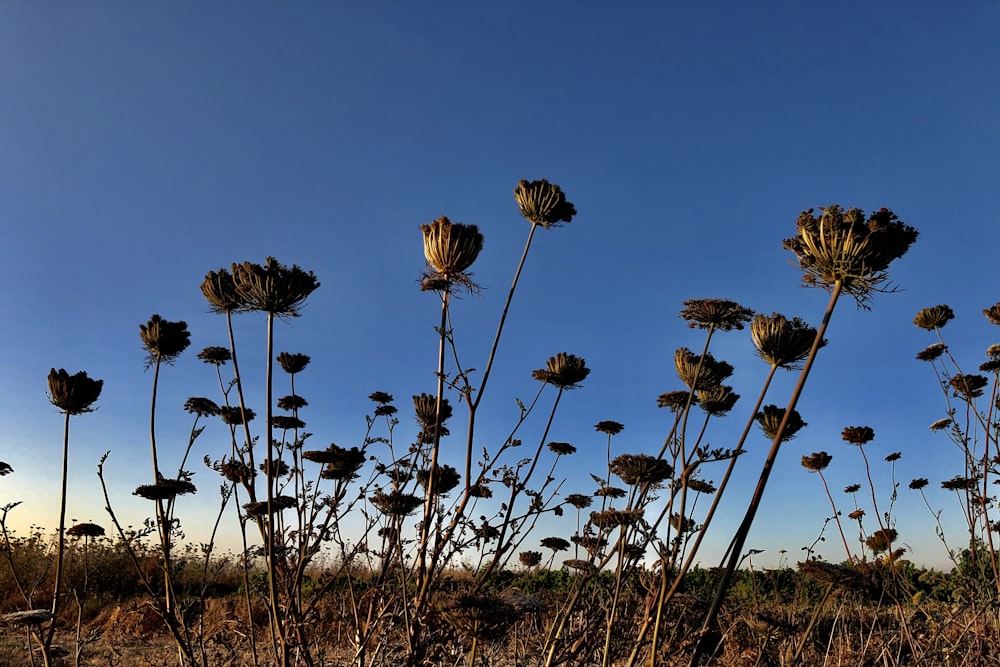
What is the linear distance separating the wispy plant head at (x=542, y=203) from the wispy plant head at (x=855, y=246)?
6.52ft

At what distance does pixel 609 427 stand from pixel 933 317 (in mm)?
4993

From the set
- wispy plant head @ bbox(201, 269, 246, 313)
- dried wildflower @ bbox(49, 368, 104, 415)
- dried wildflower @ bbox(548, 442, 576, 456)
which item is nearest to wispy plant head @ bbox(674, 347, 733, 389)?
dried wildflower @ bbox(548, 442, 576, 456)

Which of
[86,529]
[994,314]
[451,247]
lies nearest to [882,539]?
[994,314]

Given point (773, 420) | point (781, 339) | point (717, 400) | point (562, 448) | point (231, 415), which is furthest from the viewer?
point (562, 448)

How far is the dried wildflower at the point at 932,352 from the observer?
8641mm

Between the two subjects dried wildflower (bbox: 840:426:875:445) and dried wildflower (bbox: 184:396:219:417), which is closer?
dried wildflower (bbox: 184:396:219:417)

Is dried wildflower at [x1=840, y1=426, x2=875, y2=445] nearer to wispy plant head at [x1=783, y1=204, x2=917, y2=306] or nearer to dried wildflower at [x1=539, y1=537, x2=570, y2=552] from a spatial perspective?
dried wildflower at [x1=539, y1=537, x2=570, y2=552]

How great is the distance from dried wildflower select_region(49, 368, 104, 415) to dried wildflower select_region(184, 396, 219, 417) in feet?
2.88

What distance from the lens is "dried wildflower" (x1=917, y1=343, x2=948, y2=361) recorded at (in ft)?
28.3

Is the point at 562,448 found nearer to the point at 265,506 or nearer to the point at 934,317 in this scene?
the point at 265,506

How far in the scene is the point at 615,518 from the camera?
184 inches

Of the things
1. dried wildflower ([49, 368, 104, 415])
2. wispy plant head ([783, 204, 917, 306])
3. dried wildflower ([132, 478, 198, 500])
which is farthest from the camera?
dried wildflower ([49, 368, 104, 415])

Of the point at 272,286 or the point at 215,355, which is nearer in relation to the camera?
the point at 272,286

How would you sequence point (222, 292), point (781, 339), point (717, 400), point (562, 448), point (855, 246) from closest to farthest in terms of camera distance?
point (855, 246), point (781, 339), point (222, 292), point (717, 400), point (562, 448)
